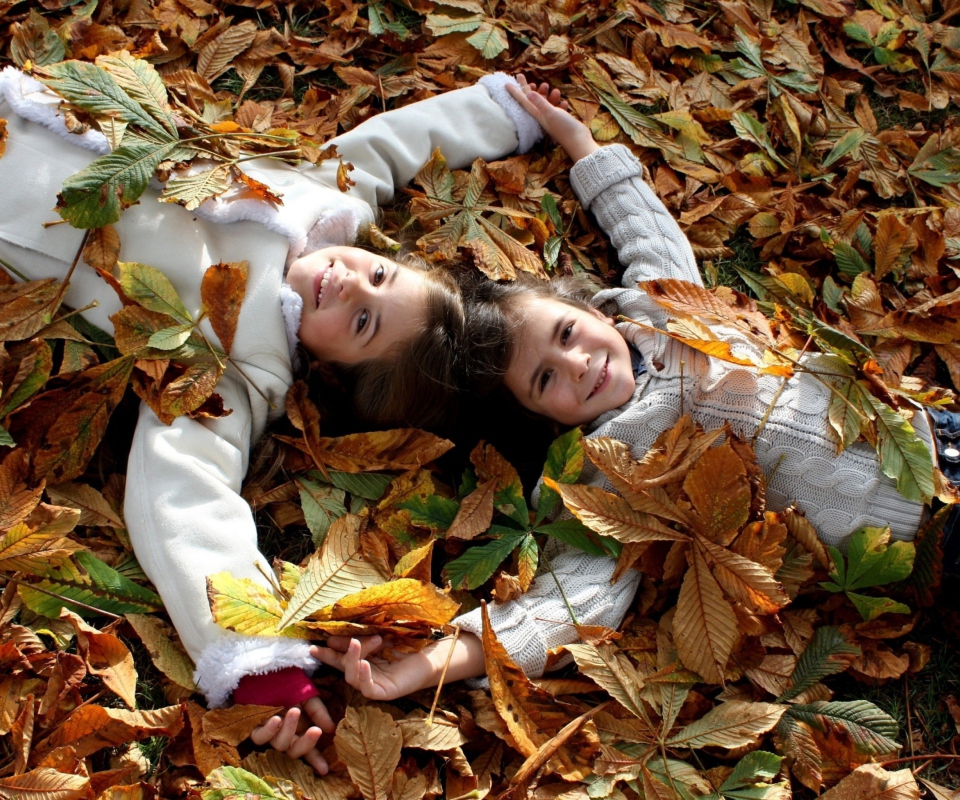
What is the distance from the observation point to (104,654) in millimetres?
1465

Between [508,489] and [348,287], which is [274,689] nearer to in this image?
[508,489]

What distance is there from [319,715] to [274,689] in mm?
94

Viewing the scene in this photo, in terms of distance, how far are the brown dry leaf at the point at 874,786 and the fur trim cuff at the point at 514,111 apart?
1.73m

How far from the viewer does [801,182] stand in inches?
89.9

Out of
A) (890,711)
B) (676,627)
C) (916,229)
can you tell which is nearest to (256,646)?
(676,627)

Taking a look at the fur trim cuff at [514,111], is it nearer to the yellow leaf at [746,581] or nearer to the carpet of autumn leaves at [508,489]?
Answer: the carpet of autumn leaves at [508,489]

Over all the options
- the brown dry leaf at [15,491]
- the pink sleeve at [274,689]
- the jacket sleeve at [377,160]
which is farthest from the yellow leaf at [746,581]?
the brown dry leaf at [15,491]

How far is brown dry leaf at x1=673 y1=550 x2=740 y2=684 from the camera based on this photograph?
4.85ft

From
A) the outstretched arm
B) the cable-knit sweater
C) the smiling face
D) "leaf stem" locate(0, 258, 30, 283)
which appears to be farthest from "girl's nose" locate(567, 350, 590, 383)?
"leaf stem" locate(0, 258, 30, 283)

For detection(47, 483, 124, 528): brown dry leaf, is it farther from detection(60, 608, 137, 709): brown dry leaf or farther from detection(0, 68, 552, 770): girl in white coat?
detection(60, 608, 137, 709): brown dry leaf

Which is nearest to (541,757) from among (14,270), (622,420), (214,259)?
(622,420)

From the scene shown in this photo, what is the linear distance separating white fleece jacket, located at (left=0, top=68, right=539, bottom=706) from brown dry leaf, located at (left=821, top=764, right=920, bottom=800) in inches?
37.9

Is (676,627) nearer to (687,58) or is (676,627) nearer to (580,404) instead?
(580,404)

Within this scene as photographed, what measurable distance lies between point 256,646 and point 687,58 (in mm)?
2053
